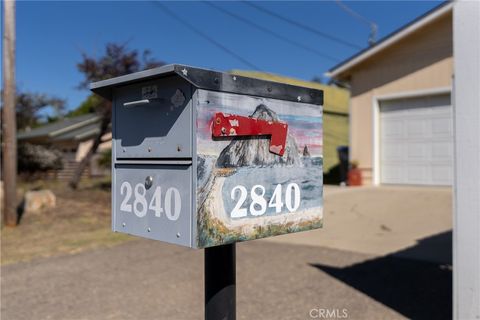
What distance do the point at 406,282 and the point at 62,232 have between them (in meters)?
6.58

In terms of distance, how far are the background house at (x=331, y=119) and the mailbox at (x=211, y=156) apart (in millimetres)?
13736

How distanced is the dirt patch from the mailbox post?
5.76m

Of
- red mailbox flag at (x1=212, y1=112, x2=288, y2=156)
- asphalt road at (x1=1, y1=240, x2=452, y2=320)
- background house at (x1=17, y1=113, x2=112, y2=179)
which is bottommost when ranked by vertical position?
asphalt road at (x1=1, y1=240, x2=452, y2=320)

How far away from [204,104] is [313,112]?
0.68 metres

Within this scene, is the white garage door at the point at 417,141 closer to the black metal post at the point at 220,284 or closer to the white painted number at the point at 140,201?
the black metal post at the point at 220,284

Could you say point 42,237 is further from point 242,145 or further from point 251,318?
point 242,145

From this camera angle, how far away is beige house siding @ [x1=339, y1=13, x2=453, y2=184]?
38.9 ft

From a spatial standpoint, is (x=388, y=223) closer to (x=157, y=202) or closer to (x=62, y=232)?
(x=62, y=232)

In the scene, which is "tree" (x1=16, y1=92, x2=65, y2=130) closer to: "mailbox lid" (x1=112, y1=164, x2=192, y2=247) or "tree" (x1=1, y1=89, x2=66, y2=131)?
"tree" (x1=1, y1=89, x2=66, y2=131)

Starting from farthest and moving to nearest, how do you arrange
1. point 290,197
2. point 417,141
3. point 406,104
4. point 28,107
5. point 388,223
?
point 28,107
point 406,104
point 417,141
point 388,223
point 290,197

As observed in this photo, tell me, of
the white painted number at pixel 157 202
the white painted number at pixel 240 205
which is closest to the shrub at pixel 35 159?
the white painted number at pixel 157 202

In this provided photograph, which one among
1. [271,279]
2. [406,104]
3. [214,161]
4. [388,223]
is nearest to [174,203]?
[214,161]

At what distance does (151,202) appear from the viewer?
2184mm

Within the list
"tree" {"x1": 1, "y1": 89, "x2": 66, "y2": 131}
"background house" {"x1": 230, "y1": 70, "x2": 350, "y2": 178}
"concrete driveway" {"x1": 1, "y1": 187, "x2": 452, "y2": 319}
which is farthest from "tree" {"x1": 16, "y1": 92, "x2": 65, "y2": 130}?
"concrete driveway" {"x1": 1, "y1": 187, "x2": 452, "y2": 319}
